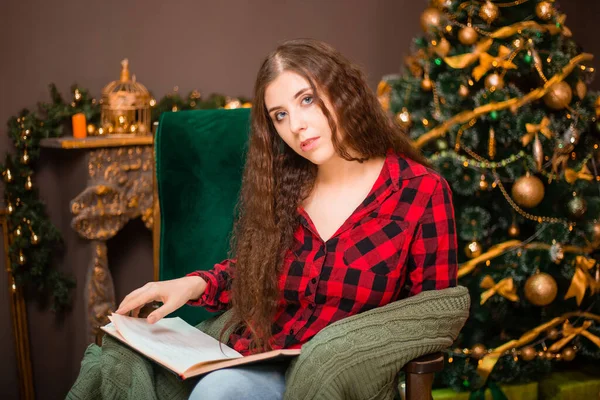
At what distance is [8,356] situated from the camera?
114 inches

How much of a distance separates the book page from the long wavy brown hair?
9cm

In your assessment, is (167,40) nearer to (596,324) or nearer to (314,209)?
(314,209)

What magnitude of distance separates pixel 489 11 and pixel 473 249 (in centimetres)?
75

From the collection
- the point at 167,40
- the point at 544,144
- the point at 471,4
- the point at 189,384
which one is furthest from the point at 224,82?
the point at 189,384

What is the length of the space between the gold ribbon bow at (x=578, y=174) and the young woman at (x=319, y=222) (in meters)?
0.83

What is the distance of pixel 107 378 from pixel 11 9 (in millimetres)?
1802

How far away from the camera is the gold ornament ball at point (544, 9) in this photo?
2242 millimetres

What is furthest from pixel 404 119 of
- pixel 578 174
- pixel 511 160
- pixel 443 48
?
pixel 578 174

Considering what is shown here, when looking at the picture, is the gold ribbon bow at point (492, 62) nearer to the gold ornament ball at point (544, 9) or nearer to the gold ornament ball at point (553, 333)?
the gold ornament ball at point (544, 9)

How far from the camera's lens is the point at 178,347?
1485 mm

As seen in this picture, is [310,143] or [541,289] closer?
[310,143]

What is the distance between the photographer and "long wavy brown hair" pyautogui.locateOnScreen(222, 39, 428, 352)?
154cm

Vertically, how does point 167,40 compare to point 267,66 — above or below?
above

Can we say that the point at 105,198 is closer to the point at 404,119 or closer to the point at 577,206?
the point at 404,119
